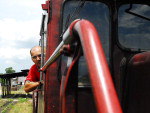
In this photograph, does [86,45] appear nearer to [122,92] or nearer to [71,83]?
[71,83]

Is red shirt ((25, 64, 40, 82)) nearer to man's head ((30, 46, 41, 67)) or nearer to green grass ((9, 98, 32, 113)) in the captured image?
man's head ((30, 46, 41, 67))

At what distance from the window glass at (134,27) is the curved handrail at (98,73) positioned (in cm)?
164

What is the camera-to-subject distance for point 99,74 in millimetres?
810

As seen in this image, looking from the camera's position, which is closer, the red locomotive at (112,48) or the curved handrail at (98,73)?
the curved handrail at (98,73)

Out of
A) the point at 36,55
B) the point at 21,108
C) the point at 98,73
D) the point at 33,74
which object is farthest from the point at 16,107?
the point at 98,73

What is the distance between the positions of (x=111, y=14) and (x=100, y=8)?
13cm

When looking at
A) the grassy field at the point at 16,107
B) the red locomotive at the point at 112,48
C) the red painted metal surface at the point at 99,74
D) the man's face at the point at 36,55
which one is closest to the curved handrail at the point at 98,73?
the red painted metal surface at the point at 99,74

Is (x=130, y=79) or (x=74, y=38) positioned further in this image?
(x=130, y=79)

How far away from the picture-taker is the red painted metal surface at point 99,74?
733 mm

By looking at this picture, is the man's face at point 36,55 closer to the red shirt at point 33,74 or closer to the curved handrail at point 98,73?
the red shirt at point 33,74

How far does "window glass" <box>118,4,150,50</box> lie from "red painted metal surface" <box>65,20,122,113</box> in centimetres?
166

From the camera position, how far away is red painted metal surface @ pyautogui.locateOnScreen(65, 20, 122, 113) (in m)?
0.73

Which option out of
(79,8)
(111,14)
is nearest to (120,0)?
(111,14)

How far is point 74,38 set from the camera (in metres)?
1.15
